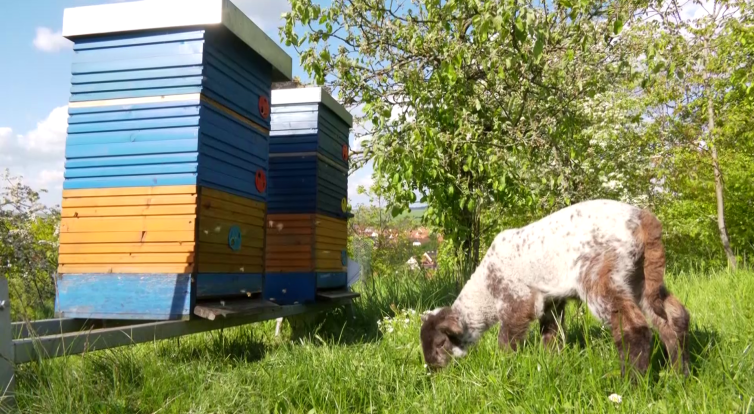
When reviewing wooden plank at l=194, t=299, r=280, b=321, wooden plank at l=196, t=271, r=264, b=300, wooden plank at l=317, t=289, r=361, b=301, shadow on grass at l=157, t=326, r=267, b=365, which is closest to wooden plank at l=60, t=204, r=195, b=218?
wooden plank at l=196, t=271, r=264, b=300

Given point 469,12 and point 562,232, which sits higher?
point 469,12

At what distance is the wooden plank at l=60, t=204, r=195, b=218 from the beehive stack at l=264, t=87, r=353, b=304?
2.21m

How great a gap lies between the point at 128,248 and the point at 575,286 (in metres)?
3.94

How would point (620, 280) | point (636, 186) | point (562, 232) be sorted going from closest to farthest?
point (620, 280) < point (562, 232) < point (636, 186)

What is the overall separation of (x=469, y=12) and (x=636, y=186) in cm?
666

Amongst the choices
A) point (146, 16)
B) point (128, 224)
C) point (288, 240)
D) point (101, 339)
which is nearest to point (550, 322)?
A: point (288, 240)

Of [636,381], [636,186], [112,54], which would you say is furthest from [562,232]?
[636,186]

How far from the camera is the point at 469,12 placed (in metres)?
7.44

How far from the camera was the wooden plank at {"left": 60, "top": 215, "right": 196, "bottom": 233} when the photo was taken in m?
5.11

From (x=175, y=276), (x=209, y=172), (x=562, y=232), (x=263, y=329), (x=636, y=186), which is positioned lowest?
(x=263, y=329)

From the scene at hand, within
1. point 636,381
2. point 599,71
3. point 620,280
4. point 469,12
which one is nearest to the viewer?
point 636,381

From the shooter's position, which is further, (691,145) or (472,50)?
(691,145)

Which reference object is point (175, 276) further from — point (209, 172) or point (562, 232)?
point (562, 232)

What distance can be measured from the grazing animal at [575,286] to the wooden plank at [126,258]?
2.34 m
